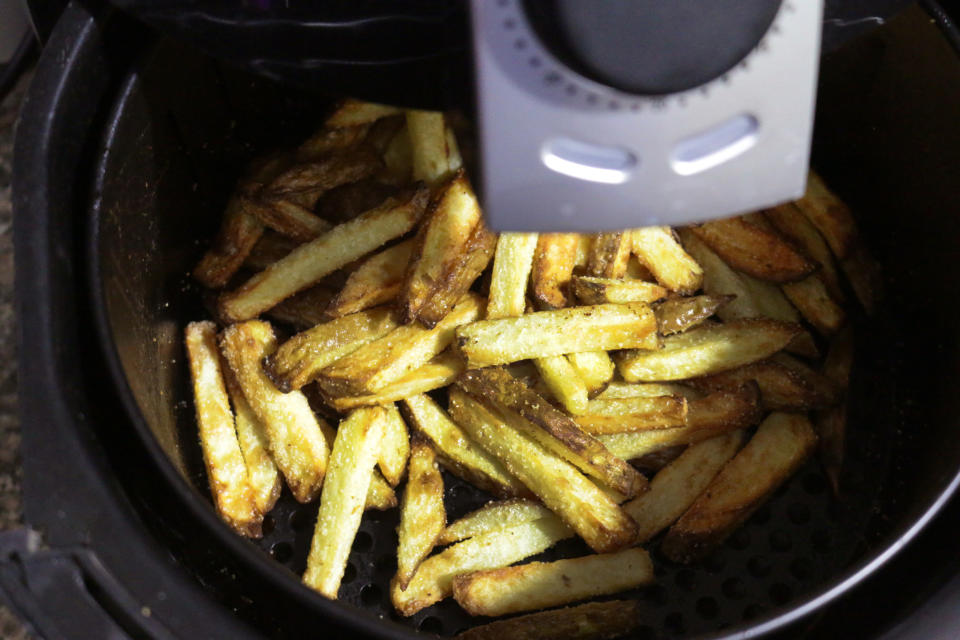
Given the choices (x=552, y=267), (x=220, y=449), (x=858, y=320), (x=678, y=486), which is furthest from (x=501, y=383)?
(x=858, y=320)

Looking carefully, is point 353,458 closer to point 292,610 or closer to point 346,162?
point 292,610

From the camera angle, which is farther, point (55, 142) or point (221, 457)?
point (221, 457)

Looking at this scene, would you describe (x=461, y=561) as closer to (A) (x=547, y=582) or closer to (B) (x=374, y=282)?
(A) (x=547, y=582)

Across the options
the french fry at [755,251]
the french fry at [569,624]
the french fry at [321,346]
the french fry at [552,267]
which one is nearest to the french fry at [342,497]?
the french fry at [321,346]

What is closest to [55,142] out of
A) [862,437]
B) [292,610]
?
[292,610]

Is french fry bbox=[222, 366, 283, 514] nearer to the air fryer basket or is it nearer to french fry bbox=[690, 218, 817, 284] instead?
the air fryer basket

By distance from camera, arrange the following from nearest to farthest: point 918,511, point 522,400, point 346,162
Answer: point 918,511
point 522,400
point 346,162

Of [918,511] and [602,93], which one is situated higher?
[602,93]

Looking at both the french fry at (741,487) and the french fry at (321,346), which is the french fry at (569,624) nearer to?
the french fry at (741,487)
